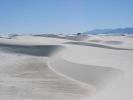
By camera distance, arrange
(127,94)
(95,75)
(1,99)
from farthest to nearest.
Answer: (95,75)
(1,99)
(127,94)

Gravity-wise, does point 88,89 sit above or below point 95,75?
below

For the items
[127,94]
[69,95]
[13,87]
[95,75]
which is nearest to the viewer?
[127,94]

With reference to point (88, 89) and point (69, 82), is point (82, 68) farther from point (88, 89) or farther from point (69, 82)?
point (88, 89)

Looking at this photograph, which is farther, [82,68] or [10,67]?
[10,67]

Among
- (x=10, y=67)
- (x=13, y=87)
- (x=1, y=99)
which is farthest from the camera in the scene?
(x=10, y=67)

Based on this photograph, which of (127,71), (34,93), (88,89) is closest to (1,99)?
(34,93)

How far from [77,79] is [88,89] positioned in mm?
1869

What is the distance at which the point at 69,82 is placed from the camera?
10273 millimetres

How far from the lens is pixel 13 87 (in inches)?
341

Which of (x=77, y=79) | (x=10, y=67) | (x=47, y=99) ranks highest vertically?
(x=10, y=67)

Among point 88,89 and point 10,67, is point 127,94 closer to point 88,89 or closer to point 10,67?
point 88,89

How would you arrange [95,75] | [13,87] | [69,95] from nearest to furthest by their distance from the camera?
[69,95] < [13,87] < [95,75]

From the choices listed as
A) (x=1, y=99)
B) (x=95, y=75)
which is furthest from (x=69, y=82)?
(x=1, y=99)

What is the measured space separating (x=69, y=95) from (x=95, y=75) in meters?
2.41
